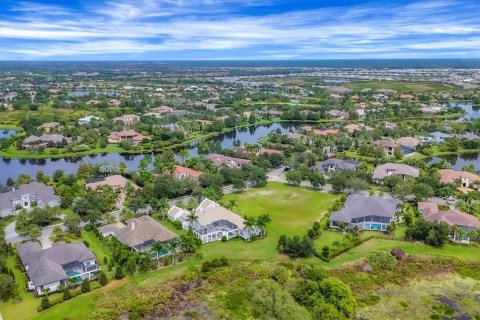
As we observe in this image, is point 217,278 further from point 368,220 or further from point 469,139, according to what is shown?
point 469,139

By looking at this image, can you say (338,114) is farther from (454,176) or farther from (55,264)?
(55,264)

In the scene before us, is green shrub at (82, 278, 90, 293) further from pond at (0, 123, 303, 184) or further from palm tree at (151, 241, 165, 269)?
pond at (0, 123, 303, 184)

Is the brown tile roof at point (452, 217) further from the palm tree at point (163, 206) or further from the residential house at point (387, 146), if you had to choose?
the residential house at point (387, 146)

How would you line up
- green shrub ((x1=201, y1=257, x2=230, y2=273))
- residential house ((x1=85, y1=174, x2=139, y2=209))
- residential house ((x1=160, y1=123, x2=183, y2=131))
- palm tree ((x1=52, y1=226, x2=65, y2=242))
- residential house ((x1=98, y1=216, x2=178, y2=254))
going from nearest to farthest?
green shrub ((x1=201, y1=257, x2=230, y2=273))
residential house ((x1=98, y1=216, x2=178, y2=254))
palm tree ((x1=52, y1=226, x2=65, y2=242))
residential house ((x1=85, y1=174, x2=139, y2=209))
residential house ((x1=160, y1=123, x2=183, y2=131))

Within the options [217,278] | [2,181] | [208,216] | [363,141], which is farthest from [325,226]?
[2,181]

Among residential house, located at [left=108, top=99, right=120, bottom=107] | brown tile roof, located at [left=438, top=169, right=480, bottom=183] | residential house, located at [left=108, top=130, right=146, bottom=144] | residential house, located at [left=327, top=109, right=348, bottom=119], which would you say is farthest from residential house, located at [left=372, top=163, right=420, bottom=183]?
residential house, located at [left=108, top=99, right=120, bottom=107]

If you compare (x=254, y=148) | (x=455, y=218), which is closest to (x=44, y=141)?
(x=254, y=148)
